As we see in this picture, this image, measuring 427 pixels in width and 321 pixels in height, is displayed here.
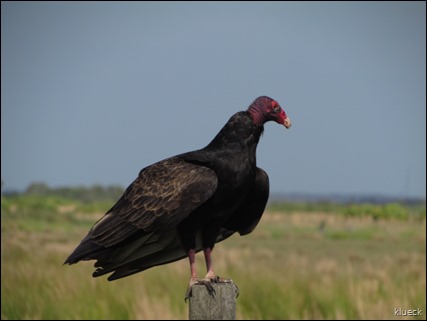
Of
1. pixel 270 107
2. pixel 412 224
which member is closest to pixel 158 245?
pixel 270 107

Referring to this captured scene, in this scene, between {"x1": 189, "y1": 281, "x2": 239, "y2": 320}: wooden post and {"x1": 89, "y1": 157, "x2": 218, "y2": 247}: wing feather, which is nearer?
{"x1": 89, "y1": 157, "x2": 218, "y2": 247}: wing feather

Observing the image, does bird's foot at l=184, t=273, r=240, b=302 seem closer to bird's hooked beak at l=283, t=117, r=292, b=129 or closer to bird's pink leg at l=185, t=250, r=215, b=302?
bird's pink leg at l=185, t=250, r=215, b=302

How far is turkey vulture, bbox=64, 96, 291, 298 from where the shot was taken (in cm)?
445

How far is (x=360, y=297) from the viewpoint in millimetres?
10656

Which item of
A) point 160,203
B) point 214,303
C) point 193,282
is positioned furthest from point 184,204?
point 214,303

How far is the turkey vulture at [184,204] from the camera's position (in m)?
4.45

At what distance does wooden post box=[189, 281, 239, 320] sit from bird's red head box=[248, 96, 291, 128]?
0.94m

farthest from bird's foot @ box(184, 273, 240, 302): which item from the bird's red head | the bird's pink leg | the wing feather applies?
the bird's red head

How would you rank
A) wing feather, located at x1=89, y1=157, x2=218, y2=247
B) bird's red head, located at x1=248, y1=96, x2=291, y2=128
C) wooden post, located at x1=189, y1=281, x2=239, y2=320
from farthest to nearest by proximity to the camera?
bird's red head, located at x1=248, y1=96, x2=291, y2=128
wooden post, located at x1=189, y1=281, x2=239, y2=320
wing feather, located at x1=89, y1=157, x2=218, y2=247

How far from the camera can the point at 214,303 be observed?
14.9 feet

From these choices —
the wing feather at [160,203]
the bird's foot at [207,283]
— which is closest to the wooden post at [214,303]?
the bird's foot at [207,283]

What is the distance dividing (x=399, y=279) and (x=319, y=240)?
65.0ft

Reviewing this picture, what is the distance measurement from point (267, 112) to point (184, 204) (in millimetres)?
692

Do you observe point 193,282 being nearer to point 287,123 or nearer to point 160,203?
point 160,203
